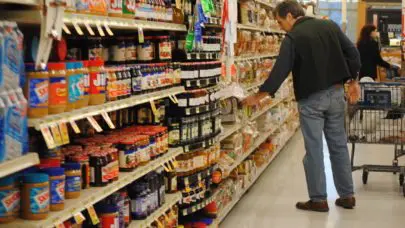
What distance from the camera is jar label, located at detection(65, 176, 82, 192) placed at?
9.12 feet

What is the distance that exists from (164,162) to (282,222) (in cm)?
204

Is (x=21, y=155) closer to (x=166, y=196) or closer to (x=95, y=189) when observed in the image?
(x=95, y=189)

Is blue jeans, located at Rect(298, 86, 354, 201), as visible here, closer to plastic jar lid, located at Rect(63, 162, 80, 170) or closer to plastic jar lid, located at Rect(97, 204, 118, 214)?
plastic jar lid, located at Rect(97, 204, 118, 214)

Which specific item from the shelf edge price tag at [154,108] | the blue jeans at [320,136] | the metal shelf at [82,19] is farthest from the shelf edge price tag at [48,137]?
the blue jeans at [320,136]

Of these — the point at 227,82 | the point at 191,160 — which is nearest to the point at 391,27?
the point at 227,82

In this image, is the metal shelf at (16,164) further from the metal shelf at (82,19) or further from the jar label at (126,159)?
the jar label at (126,159)

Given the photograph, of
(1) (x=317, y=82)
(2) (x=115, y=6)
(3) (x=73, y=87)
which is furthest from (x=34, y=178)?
(1) (x=317, y=82)

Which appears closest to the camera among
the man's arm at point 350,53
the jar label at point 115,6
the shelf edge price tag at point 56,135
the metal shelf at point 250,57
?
the shelf edge price tag at point 56,135

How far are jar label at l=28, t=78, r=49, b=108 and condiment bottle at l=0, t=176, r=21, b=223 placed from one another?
1.02 ft

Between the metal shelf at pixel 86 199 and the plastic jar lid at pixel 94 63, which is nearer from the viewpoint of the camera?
the metal shelf at pixel 86 199

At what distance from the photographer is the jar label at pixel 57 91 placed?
2.48 meters

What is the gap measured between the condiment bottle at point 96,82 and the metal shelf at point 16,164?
2.17 feet

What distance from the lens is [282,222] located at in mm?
5633

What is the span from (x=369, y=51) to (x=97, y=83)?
29.0 ft
